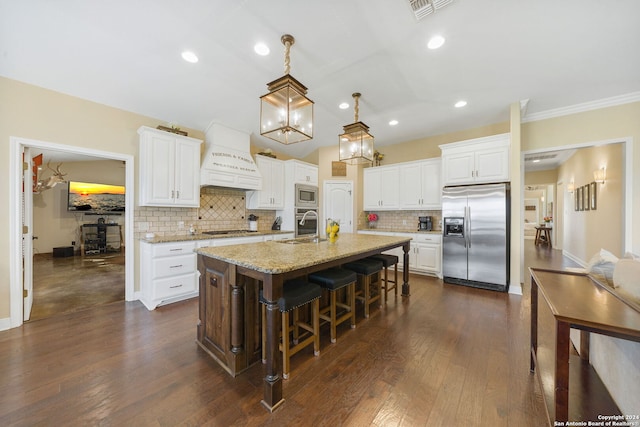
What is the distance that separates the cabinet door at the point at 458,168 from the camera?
3943 millimetres

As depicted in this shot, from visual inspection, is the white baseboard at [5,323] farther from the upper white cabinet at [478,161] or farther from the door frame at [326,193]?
the upper white cabinet at [478,161]

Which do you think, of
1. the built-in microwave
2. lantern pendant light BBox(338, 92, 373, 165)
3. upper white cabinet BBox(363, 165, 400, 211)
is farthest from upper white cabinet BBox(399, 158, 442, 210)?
lantern pendant light BBox(338, 92, 373, 165)

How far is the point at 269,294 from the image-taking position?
147cm

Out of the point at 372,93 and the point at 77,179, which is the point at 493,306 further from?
the point at 77,179

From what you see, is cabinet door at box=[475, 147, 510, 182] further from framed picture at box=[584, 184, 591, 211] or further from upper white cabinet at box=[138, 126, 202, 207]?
upper white cabinet at box=[138, 126, 202, 207]

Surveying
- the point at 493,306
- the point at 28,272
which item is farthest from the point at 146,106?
the point at 493,306

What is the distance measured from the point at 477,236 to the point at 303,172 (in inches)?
133

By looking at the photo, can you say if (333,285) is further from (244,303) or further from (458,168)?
(458,168)

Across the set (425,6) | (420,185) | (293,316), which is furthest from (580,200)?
(293,316)

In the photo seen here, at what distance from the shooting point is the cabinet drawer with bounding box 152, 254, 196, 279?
298 cm

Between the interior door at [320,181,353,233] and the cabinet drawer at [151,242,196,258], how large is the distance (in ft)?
9.63

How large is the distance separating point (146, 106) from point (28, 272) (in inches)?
95.8

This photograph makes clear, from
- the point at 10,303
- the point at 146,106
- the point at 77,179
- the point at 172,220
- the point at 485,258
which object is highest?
the point at 146,106

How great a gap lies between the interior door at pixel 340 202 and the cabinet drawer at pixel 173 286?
3001mm
